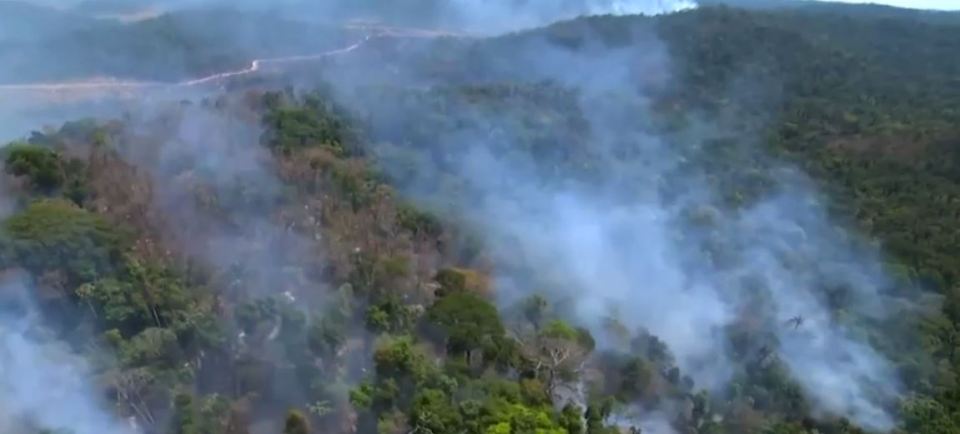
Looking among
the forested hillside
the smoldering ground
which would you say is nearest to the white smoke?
the forested hillside

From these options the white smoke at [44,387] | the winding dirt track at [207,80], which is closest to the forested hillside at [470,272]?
the white smoke at [44,387]

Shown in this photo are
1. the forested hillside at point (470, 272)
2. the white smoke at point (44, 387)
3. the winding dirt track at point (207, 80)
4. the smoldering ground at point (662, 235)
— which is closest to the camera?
the white smoke at point (44, 387)

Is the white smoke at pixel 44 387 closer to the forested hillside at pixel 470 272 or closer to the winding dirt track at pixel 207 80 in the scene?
the forested hillside at pixel 470 272

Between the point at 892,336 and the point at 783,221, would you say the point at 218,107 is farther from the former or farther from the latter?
the point at 892,336

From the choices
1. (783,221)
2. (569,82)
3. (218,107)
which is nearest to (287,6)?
(569,82)

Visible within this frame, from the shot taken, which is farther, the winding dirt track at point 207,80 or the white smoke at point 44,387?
the winding dirt track at point 207,80

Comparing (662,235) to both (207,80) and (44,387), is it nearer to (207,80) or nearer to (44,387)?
(44,387)

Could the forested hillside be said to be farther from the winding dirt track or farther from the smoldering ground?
the winding dirt track
